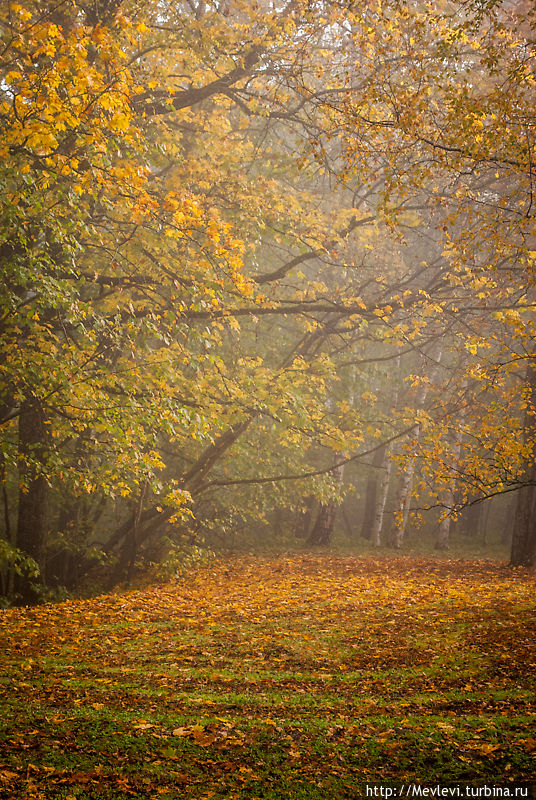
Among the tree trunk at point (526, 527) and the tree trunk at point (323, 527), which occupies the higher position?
the tree trunk at point (526, 527)

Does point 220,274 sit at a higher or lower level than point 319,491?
higher

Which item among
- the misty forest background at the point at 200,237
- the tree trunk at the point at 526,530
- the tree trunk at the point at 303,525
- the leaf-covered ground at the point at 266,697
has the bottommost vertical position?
the leaf-covered ground at the point at 266,697

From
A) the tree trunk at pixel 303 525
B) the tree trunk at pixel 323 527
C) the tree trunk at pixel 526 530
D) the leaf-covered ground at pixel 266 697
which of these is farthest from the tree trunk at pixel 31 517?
the tree trunk at pixel 303 525

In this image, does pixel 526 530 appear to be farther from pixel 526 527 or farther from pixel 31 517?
pixel 31 517

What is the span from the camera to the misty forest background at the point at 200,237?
8.34 m

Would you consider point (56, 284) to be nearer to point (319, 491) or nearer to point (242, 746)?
point (242, 746)

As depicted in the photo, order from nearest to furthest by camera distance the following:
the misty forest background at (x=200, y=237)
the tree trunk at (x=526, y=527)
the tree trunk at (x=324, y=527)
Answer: the misty forest background at (x=200, y=237), the tree trunk at (x=526, y=527), the tree trunk at (x=324, y=527)

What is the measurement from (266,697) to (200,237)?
28.5 ft

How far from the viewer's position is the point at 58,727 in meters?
4.89

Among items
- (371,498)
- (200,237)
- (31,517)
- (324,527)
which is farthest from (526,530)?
(371,498)

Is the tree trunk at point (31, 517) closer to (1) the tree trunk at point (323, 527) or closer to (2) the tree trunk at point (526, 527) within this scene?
(2) the tree trunk at point (526, 527)

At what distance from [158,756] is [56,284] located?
5868mm

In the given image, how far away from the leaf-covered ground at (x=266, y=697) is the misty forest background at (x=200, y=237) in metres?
1.92

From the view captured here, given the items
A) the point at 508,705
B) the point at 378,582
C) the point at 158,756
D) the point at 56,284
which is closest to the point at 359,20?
the point at 56,284
